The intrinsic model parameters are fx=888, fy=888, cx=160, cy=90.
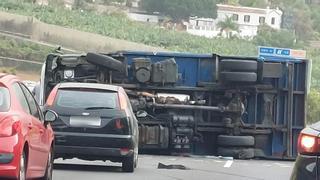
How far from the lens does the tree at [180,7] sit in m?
84.8

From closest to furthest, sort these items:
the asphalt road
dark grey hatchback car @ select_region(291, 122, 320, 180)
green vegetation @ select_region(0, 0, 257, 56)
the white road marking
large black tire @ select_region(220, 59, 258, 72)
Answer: dark grey hatchback car @ select_region(291, 122, 320, 180), the asphalt road, the white road marking, large black tire @ select_region(220, 59, 258, 72), green vegetation @ select_region(0, 0, 257, 56)

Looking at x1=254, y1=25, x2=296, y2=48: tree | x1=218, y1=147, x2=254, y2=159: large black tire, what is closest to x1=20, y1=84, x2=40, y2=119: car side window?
x1=218, y1=147, x2=254, y2=159: large black tire

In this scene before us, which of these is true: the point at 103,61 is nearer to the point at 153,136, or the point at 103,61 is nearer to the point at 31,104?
the point at 153,136

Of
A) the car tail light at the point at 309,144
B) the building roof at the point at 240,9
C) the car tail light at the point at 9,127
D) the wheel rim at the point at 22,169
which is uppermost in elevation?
the building roof at the point at 240,9

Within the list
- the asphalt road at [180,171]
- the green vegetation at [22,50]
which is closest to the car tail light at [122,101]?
the asphalt road at [180,171]

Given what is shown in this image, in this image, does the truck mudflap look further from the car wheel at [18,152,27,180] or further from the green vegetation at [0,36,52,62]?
the green vegetation at [0,36,52,62]

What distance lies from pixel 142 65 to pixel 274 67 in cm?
329

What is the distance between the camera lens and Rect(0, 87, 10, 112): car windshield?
979 cm

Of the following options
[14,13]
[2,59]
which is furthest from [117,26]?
[2,59]

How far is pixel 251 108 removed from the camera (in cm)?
2266

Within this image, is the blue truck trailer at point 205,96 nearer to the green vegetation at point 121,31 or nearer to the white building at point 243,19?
the green vegetation at point 121,31

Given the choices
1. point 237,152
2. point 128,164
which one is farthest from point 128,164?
point 237,152

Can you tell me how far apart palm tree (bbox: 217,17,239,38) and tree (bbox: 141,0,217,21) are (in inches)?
109

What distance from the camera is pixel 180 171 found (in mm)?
16516
